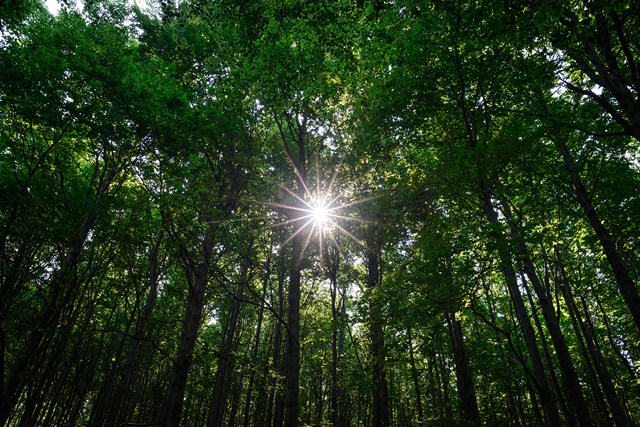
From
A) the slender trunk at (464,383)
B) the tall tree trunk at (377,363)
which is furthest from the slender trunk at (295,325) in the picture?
the slender trunk at (464,383)

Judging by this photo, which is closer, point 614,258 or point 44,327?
point 44,327

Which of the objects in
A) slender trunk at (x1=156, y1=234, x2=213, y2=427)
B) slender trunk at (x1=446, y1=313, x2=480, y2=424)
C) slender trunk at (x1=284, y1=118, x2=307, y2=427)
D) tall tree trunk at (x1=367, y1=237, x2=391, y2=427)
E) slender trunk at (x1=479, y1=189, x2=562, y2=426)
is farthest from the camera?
slender trunk at (x1=446, y1=313, x2=480, y2=424)

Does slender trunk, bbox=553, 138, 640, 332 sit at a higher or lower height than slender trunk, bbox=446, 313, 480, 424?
higher

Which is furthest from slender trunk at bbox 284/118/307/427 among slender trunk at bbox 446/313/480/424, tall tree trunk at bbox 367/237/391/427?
slender trunk at bbox 446/313/480/424

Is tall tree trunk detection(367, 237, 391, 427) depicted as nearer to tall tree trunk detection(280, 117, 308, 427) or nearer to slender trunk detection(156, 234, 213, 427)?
tall tree trunk detection(280, 117, 308, 427)

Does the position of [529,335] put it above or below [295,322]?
below

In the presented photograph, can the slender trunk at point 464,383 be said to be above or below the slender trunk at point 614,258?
below

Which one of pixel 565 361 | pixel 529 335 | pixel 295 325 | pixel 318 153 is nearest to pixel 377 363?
pixel 295 325

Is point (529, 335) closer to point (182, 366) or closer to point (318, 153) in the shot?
point (318, 153)

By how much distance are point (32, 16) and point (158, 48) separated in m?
4.52

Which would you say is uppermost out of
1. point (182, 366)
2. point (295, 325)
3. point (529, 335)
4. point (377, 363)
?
point (295, 325)

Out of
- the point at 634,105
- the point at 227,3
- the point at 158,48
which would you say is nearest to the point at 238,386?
the point at 158,48

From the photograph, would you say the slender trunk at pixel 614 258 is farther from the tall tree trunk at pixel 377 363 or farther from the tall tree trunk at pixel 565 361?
the tall tree trunk at pixel 377 363

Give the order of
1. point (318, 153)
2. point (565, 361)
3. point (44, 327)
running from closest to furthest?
point (44, 327), point (565, 361), point (318, 153)
